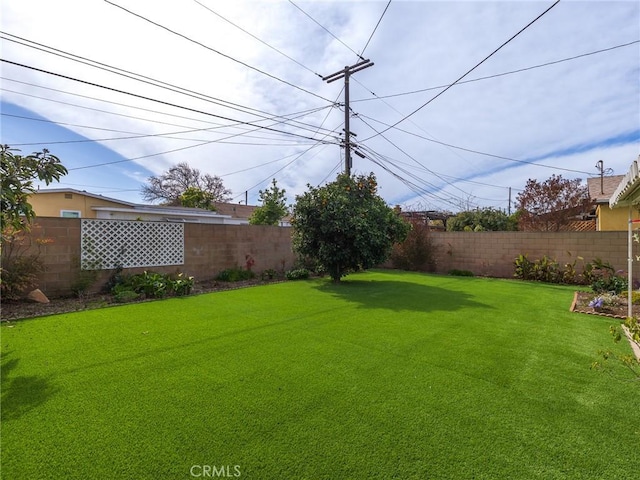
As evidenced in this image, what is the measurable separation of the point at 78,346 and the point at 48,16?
597cm

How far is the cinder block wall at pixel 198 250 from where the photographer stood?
6.44 m

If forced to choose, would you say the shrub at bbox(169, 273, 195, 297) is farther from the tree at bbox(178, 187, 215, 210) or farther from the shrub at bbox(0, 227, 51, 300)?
the tree at bbox(178, 187, 215, 210)

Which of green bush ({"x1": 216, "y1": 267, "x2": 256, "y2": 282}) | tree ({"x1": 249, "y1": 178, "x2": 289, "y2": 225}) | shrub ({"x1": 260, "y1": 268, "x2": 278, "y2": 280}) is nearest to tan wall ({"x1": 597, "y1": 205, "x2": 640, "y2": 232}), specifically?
shrub ({"x1": 260, "y1": 268, "x2": 278, "y2": 280})

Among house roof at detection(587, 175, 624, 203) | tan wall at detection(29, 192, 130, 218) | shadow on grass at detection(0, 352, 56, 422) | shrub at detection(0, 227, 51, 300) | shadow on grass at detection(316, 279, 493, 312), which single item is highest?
house roof at detection(587, 175, 624, 203)

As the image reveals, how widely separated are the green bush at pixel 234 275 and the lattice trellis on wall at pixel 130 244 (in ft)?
4.02

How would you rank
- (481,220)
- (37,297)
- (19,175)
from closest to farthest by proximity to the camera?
(19,175) → (37,297) → (481,220)

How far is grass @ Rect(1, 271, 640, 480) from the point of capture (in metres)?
1.84

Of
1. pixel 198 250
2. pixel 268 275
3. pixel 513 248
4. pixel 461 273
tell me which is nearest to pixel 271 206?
pixel 268 275

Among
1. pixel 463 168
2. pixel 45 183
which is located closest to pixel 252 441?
pixel 45 183

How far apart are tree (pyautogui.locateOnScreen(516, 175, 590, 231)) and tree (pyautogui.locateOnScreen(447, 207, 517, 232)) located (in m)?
7.24

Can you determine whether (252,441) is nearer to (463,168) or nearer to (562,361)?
(562,361)

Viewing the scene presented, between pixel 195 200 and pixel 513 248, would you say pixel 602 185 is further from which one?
pixel 195 200

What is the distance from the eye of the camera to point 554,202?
12633mm

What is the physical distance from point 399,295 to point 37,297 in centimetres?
729
